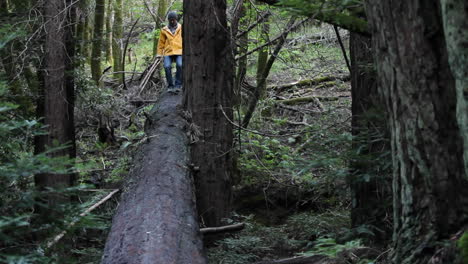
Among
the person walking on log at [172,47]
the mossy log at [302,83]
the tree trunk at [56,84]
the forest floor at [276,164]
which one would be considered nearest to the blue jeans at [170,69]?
the person walking on log at [172,47]

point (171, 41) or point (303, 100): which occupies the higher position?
point (171, 41)

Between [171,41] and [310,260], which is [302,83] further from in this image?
[310,260]

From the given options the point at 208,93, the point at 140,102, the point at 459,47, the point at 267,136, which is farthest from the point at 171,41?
the point at 459,47

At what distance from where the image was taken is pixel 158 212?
436 cm

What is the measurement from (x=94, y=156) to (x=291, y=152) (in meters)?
4.80

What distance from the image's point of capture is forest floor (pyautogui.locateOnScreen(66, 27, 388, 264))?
17.5ft

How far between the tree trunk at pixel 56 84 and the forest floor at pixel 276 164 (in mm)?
794

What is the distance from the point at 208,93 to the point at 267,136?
2.09 meters

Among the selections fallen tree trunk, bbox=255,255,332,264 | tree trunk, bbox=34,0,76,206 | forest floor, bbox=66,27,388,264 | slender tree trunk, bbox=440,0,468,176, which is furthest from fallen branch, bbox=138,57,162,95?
slender tree trunk, bbox=440,0,468,176

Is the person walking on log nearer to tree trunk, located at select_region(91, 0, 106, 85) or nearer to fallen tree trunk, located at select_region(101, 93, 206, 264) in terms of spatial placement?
fallen tree trunk, located at select_region(101, 93, 206, 264)

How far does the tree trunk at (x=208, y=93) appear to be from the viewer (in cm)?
723

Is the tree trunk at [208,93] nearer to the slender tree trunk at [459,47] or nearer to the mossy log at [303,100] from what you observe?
the slender tree trunk at [459,47]

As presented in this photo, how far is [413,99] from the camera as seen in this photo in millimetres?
2646

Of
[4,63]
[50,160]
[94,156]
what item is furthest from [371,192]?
[94,156]
